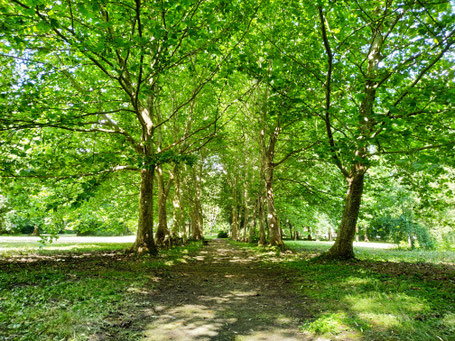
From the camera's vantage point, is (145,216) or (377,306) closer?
(377,306)

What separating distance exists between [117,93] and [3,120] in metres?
6.04

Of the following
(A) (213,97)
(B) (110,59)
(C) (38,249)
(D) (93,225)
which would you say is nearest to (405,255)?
(A) (213,97)

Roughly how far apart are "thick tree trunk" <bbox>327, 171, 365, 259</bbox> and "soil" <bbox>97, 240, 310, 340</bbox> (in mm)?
3119

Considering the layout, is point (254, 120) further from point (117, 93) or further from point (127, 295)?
point (127, 295)

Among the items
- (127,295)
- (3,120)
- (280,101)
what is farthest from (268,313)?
(3,120)

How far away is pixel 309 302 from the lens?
593 centimetres

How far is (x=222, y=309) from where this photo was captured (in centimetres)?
566

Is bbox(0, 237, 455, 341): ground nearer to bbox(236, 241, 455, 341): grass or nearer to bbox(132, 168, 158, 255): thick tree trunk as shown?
bbox(236, 241, 455, 341): grass

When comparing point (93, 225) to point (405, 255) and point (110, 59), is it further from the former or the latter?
point (405, 255)

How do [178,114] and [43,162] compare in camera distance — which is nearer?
[43,162]

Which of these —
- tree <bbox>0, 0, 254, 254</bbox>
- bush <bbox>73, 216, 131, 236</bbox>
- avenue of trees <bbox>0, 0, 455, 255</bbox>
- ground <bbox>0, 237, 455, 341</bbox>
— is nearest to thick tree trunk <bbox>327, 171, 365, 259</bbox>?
avenue of trees <bbox>0, 0, 455, 255</bbox>

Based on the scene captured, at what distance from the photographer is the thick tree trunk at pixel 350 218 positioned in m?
10.5

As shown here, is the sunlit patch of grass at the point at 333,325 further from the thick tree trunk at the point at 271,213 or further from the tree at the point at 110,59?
the thick tree trunk at the point at 271,213

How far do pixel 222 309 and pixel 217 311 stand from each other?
6.8 inches
